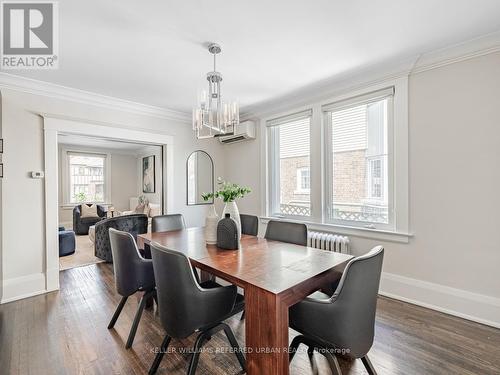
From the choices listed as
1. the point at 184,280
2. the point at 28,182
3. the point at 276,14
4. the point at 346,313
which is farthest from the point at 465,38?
the point at 28,182

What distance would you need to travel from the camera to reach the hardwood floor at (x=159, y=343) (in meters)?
1.67

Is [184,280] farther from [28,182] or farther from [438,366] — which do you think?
[28,182]

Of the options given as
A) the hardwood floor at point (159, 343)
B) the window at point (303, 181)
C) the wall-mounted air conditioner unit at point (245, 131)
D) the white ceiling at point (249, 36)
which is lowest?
the hardwood floor at point (159, 343)

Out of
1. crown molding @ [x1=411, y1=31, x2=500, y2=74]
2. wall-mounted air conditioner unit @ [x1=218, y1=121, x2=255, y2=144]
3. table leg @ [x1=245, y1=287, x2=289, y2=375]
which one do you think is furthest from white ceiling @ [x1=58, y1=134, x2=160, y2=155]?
table leg @ [x1=245, y1=287, x2=289, y2=375]

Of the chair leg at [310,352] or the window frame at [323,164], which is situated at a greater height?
the window frame at [323,164]

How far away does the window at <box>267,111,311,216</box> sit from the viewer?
3.59 meters

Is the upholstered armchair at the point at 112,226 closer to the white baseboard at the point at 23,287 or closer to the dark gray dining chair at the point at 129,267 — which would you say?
the white baseboard at the point at 23,287

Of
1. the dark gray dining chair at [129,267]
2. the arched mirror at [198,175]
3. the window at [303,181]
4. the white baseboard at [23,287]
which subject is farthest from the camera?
the arched mirror at [198,175]

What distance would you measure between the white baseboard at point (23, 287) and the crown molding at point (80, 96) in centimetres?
222

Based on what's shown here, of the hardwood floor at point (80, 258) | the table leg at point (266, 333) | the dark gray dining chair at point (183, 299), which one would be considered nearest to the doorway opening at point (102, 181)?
the hardwood floor at point (80, 258)

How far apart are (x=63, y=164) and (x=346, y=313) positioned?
26.6ft

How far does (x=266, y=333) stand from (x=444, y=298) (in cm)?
215

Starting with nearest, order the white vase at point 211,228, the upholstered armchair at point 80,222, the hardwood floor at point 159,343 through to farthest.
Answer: the hardwood floor at point 159,343
the white vase at point 211,228
the upholstered armchair at point 80,222

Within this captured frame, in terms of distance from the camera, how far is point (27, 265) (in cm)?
290
